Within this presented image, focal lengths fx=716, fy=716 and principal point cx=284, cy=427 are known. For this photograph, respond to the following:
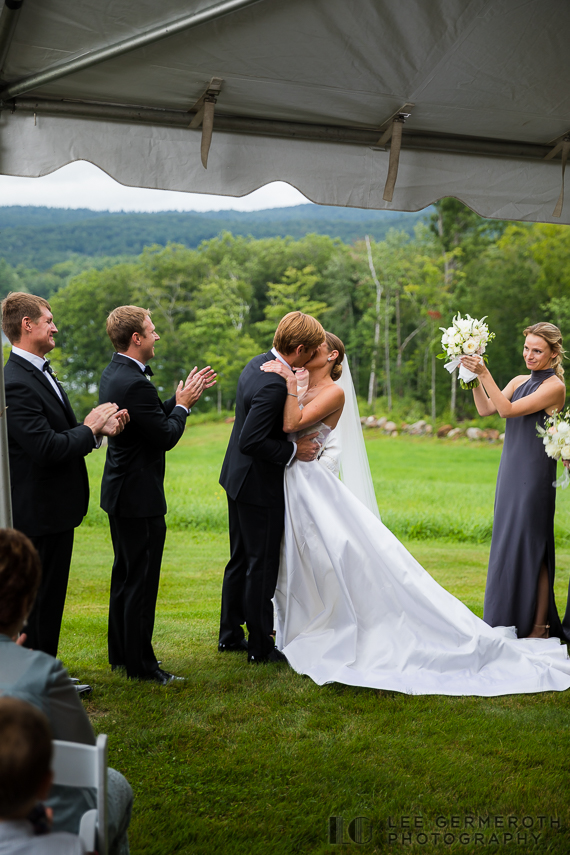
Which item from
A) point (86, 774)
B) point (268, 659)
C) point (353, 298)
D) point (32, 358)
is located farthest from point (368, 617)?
point (353, 298)

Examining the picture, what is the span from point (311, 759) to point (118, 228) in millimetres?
41501

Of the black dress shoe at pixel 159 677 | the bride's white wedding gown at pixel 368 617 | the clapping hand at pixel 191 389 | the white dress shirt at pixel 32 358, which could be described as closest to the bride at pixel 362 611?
the bride's white wedding gown at pixel 368 617

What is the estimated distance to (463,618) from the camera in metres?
4.34

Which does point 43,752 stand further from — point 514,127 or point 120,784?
point 514,127

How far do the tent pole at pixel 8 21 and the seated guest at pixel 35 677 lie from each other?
1990 millimetres

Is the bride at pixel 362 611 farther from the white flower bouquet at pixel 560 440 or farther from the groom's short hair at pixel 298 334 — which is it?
the white flower bouquet at pixel 560 440

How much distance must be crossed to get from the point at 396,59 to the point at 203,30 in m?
0.92

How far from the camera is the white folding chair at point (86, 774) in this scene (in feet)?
5.16

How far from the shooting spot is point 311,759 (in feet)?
10.6

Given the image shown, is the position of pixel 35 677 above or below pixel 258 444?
below

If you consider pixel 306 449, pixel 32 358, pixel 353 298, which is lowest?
pixel 306 449

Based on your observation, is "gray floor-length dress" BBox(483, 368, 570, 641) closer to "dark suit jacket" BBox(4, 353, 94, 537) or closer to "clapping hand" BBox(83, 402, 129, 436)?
"clapping hand" BBox(83, 402, 129, 436)

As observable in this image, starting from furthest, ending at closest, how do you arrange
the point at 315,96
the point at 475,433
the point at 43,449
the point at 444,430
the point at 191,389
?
the point at 444,430 → the point at 475,433 → the point at 191,389 → the point at 315,96 → the point at 43,449

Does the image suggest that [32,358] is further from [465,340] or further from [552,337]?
[552,337]
